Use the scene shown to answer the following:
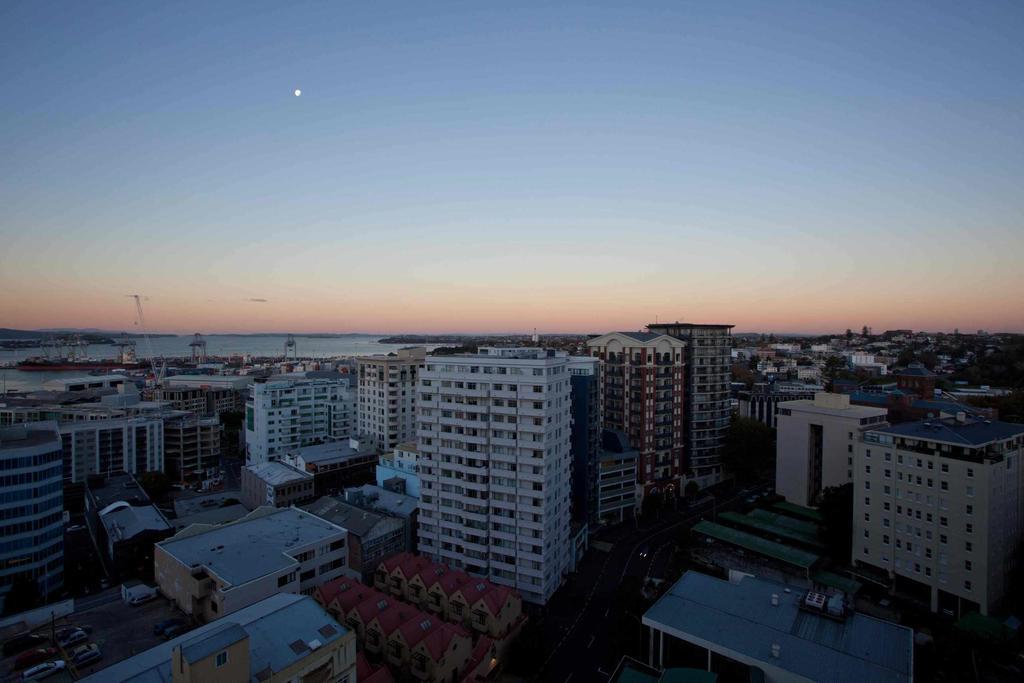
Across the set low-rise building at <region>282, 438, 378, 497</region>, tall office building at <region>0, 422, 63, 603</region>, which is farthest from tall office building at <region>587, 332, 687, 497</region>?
tall office building at <region>0, 422, 63, 603</region>

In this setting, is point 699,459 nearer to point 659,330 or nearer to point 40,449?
point 659,330

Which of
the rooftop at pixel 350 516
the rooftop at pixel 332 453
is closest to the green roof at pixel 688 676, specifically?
the rooftop at pixel 350 516

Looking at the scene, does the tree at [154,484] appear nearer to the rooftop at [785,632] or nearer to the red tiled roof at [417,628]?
the red tiled roof at [417,628]

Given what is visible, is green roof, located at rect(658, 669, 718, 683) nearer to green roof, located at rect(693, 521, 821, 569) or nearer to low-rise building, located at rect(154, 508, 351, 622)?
green roof, located at rect(693, 521, 821, 569)

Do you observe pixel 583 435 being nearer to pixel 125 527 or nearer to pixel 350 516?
pixel 350 516

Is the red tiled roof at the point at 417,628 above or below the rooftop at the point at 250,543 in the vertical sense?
below

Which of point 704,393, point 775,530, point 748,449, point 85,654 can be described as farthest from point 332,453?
point 748,449

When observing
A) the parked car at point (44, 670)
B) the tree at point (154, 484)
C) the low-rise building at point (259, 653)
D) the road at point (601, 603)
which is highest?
the low-rise building at point (259, 653)
